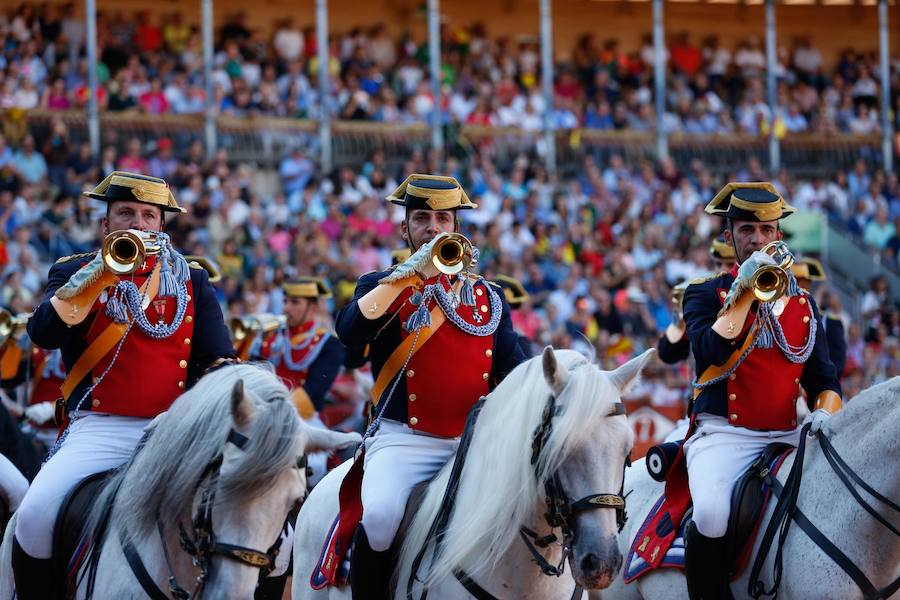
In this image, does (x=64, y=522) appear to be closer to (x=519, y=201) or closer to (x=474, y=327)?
(x=474, y=327)

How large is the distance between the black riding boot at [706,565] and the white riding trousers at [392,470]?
4.04 ft

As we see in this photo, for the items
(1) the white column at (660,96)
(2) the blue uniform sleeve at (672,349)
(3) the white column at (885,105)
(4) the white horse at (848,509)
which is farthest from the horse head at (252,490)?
(3) the white column at (885,105)

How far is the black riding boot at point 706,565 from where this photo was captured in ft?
23.2

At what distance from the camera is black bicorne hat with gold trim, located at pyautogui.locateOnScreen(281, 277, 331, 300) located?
40.4ft

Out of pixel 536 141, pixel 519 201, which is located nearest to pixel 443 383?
pixel 519 201

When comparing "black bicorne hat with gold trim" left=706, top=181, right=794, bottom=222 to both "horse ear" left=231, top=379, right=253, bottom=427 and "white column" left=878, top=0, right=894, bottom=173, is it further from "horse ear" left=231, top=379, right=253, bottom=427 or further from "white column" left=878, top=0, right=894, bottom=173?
"white column" left=878, top=0, right=894, bottom=173

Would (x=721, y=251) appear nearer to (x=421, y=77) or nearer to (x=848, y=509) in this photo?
(x=848, y=509)

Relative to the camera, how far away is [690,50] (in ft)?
104

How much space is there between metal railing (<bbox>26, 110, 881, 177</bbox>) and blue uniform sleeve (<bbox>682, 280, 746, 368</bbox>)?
1590 cm

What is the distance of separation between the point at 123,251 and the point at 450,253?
4.66 feet

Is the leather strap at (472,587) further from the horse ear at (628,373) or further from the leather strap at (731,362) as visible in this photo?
the leather strap at (731,362)

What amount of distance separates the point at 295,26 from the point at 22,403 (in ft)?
57.8

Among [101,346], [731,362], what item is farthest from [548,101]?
[101,346]

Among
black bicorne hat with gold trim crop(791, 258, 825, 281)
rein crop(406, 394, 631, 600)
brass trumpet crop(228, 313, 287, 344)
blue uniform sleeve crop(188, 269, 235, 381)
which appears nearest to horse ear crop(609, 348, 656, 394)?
rein crop(406, 394, 631, 600)
